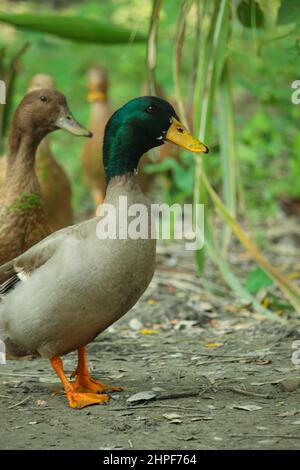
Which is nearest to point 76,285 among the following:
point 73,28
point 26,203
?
point 26,203

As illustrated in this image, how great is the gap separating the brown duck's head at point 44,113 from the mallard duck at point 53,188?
0.90 metres

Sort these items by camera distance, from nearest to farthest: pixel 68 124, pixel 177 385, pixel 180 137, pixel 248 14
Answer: pixel 180 137 < pixel 177 385 < pixel 68 124 < pixel 248 14

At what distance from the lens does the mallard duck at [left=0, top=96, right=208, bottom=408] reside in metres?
3.52

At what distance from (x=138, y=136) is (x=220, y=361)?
4.06ft

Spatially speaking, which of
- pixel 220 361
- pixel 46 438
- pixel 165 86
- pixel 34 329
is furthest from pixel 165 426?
pixel 165 86

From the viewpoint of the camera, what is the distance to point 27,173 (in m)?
4.30

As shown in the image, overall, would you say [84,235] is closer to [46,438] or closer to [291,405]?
[46,438]

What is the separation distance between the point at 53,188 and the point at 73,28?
970mm

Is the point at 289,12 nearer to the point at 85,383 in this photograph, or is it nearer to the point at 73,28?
the point at 73,28

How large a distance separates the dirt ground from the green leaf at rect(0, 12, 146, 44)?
5.39ft

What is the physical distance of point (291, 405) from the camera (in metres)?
3.50

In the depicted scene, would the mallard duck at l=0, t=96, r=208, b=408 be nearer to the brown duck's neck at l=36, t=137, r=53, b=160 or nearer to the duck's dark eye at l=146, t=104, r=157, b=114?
the duck's dark eye at l=146, t=104, r=157, b=114

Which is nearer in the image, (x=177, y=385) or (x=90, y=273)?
(x=90, y=273)

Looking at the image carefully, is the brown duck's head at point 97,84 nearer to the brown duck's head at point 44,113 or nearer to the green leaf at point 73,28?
the green leaf at point 73,28
